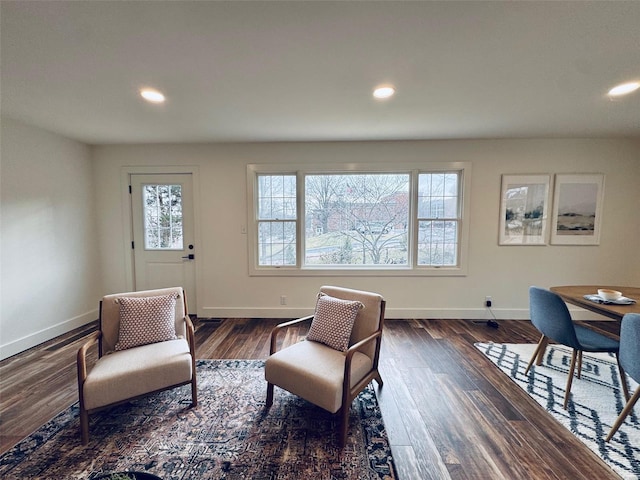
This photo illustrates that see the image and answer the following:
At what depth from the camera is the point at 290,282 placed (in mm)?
3736

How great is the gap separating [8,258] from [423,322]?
4888mm

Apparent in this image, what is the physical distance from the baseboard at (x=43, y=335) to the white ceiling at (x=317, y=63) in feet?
7.74

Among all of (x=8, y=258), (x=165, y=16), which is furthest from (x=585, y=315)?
(x=8, y=258)

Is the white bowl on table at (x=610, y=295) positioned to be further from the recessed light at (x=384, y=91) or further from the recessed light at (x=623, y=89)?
the recessed light at (x=384, y=91)

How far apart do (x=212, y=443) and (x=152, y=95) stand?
2.68 m

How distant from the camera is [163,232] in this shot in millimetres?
3770

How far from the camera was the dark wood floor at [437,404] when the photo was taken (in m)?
1.51

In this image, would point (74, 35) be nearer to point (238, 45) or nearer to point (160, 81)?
point (160, 81)

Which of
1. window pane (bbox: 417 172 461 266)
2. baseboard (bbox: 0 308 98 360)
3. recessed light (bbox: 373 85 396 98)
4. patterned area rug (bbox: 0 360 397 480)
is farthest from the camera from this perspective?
window pane (bbox: 417 172 461 266)

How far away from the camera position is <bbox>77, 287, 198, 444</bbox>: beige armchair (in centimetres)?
166

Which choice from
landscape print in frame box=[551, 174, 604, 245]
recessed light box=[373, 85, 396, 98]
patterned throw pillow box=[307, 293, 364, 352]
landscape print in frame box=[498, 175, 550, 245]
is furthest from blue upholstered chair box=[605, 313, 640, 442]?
landscape print in frame box=[551, 174, 604, 245]

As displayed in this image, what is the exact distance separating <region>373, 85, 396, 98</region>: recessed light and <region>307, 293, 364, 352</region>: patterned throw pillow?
5.65 feet

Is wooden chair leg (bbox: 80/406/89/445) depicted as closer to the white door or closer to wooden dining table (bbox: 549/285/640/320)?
the white door

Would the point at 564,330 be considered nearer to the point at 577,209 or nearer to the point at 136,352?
the point at 577,209
